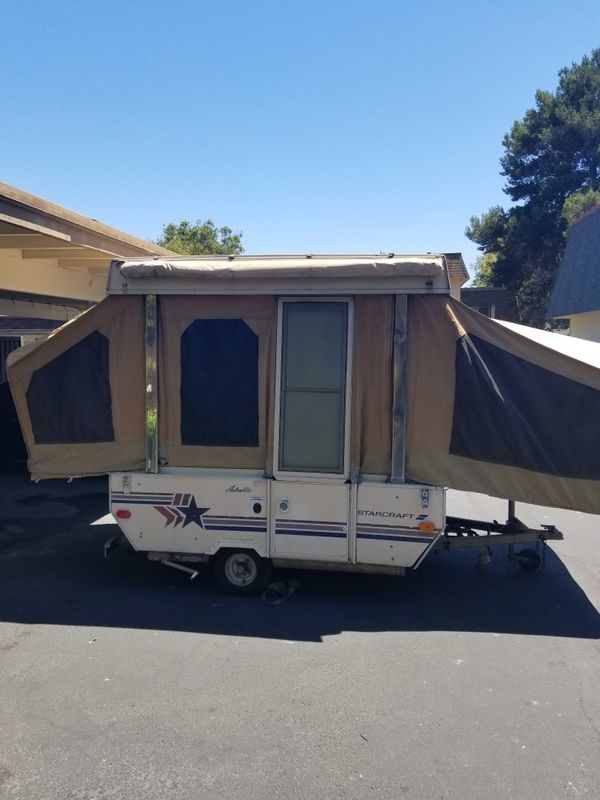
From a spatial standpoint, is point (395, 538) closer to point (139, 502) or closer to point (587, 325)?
point (139, 502)

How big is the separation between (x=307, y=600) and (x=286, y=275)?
110 inches

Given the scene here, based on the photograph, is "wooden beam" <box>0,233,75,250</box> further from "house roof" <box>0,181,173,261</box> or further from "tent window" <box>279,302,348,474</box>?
"tent window" <box>279,302,348,474</box>

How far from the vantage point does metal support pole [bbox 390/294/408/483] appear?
204 inches

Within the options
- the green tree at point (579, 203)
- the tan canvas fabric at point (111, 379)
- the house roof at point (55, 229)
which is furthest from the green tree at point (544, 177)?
the tan canvas fabric at point (111, 379)

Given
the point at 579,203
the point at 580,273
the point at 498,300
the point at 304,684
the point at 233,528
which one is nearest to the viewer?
the point at 304,684

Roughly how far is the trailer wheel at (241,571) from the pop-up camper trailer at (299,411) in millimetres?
16

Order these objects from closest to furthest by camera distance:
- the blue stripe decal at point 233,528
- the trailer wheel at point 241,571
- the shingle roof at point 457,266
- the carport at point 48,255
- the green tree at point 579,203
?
the blue stripe decal at point 233,528
the trailer wheel at point 241,571
the carport at point 48,255
the shingle roof at point 457,266
the green tree at point 579,203

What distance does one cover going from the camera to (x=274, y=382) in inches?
211

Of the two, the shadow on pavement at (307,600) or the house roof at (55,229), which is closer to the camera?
the shadow on pavement at (307,600)

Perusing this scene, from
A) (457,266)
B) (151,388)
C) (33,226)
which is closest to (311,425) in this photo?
(151,388)

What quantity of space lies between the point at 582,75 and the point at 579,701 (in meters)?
38.5

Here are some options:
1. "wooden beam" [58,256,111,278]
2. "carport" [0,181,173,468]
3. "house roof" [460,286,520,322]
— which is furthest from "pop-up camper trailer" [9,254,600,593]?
"house roof" [460,286,520,322]

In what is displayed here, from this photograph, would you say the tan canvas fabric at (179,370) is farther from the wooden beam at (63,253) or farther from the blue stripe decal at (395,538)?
the wooden beam at (63,253)

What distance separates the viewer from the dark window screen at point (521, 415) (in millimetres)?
4945
